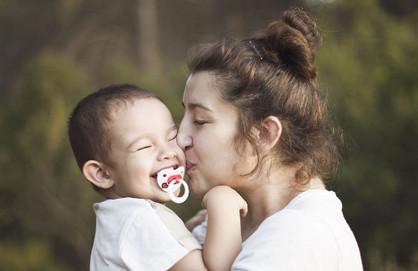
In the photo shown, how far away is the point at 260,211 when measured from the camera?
9.12 feet

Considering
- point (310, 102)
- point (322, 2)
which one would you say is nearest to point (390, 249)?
point (322, 2)

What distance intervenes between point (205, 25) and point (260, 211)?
13126 mm

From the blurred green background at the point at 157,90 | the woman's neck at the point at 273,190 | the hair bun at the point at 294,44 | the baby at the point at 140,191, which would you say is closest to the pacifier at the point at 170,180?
the baby at the point at 140,191

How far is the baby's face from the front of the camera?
279 centimetres

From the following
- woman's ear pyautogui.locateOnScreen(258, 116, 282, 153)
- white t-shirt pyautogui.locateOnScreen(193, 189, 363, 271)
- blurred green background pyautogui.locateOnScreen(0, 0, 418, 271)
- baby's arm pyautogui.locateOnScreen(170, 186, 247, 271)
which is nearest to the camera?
white t-shirt pyautogui.locateOnScreen(193, 189, 363, 271)

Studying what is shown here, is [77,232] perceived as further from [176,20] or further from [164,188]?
[164,188]

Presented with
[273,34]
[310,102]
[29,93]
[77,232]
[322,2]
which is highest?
[273,34]

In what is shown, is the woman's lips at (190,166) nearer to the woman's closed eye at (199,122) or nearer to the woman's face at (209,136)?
the woman's face at (209,136)

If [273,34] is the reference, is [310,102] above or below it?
below

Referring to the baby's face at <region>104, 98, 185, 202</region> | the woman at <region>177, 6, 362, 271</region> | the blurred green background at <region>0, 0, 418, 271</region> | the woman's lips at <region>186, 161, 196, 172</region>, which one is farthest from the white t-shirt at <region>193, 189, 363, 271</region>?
the blurred green background at <region>0, 0, 418, 271</region>

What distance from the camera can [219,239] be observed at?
250cm

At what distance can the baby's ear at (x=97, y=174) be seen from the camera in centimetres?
287

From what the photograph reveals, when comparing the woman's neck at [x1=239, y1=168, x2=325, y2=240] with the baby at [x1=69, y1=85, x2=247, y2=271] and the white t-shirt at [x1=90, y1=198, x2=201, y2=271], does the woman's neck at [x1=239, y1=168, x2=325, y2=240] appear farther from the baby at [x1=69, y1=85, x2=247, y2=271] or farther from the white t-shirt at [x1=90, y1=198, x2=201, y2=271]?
the white t-shirt at [x1=90, y1=198, x2=201, y2=271]

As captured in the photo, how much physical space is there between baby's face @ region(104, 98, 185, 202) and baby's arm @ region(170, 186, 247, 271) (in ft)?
0.98
